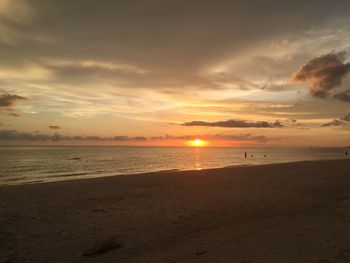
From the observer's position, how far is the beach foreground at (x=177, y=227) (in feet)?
27.6

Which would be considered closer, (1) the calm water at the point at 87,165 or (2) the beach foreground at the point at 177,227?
(2) the beach foreground at the point at 177,227

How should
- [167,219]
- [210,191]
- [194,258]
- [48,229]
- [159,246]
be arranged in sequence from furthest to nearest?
1. [210,191]
2. [167,219]
3. [48,229]
4. [159,246]
5. [194,258]

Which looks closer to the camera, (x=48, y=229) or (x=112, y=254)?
(x=112, y=254)

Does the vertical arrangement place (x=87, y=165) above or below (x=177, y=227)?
below

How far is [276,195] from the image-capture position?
17.8 meters

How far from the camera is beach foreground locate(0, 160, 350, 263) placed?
842 centimetres

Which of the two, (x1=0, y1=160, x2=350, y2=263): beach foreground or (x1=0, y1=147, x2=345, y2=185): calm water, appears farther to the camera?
(x1=0, y1=147, x2=345, y2=185): calm water

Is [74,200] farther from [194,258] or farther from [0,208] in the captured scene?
[194,258]

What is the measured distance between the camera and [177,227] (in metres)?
11.2

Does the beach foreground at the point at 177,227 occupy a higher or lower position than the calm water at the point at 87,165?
higher

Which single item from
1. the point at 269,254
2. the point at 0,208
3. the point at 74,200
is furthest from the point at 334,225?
the point at 0,208

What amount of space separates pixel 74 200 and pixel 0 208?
11.9 feet

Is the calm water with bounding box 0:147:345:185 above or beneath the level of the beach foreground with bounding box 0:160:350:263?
beneath

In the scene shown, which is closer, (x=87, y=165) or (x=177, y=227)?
(x=177, y=227)
